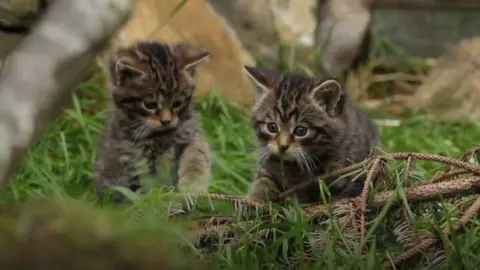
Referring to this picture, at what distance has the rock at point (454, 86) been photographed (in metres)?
6.23

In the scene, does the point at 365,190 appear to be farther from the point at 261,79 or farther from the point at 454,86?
the point at 454,86

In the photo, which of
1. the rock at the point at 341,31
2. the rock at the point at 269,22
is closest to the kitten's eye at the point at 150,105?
the rock at the point at 269,22

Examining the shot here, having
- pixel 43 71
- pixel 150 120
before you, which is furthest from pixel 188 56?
pixel 43 71

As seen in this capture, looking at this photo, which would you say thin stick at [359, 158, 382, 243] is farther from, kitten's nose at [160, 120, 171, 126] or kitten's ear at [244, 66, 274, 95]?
kitten's nose at [160, 120, 171, 126]

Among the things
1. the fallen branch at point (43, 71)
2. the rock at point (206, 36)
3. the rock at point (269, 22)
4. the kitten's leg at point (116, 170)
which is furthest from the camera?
the rock at point (269, 22)

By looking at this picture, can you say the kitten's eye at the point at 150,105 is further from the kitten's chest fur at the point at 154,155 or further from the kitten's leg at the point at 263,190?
the kitten's leg at the point at 263,190

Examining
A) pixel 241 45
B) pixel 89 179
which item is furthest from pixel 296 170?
pixel 241 45

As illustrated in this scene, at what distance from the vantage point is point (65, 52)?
6.04 feet

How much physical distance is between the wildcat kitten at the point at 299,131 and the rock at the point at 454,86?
3.04 meters

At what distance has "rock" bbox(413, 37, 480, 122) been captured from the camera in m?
6.23

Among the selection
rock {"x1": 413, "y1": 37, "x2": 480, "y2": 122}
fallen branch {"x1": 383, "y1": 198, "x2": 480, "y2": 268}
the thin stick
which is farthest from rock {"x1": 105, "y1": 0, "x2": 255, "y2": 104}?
fallen branch {"x1": 383, "y1": 198, "x2": 480, "y2": 268}

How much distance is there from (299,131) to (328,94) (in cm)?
17

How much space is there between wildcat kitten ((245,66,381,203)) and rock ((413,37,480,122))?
3039 millimetres

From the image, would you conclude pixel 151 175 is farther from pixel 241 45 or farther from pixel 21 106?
pixel 241 45
